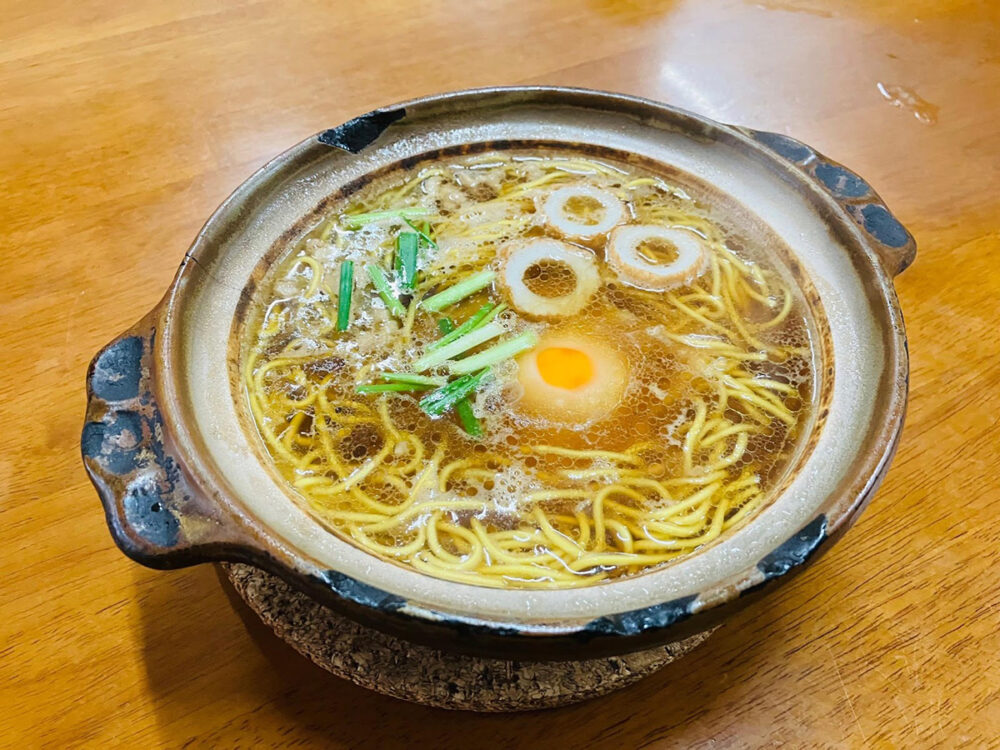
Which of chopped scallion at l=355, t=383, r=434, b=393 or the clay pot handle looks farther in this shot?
chopped scallion at l=355, t=383, r=434, b=393

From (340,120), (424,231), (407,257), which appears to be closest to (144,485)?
(407,257)

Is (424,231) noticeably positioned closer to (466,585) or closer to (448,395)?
(448,395)

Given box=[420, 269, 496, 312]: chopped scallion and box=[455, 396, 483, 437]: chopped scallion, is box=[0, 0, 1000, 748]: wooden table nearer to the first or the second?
box=[455, 396, 483, 437]: chopped scallion

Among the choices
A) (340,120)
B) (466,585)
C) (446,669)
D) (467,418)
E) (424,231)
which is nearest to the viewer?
(466,585)

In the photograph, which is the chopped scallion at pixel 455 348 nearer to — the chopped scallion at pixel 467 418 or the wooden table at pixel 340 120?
the chopped scallion at pixel 467 418

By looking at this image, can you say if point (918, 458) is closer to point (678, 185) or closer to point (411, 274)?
point (678, 185)

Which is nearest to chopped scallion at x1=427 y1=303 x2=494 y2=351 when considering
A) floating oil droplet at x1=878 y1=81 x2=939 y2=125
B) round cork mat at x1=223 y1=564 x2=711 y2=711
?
round cork mat at x1=223 y1=564 x2=711 y2=711
